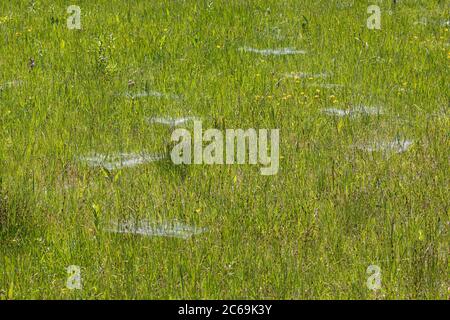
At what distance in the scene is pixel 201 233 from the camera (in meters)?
6.02

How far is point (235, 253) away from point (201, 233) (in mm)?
391

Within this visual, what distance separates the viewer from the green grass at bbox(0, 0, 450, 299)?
5.50m

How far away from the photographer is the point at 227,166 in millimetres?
7184

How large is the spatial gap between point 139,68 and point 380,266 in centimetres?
530

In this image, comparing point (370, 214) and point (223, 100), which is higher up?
point (223, 100)

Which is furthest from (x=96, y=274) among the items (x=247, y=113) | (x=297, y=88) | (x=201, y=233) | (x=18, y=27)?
(x=18, y=27)

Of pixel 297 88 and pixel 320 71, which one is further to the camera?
pixel 320 71

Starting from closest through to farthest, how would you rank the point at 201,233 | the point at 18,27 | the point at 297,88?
the point at 201,233, the point at 297,88, the point at 18,27

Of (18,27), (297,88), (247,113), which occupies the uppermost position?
(18,27)

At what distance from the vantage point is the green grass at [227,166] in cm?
550

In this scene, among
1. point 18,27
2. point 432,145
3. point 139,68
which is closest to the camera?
point 432,145
